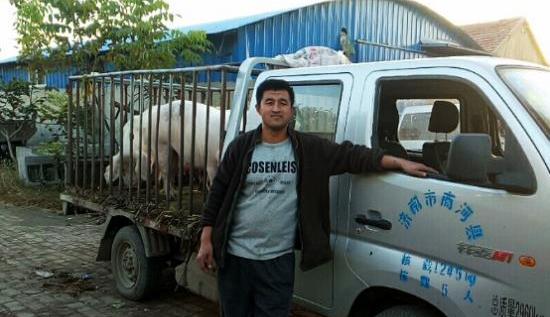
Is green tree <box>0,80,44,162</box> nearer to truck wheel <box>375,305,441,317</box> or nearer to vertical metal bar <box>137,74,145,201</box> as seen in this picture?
vertical metal bar <box>137,74,145,201</box>

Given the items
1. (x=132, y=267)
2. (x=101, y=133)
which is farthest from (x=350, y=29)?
(x=132, y=267)

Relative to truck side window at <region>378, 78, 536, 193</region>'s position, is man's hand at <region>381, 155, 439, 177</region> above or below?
below

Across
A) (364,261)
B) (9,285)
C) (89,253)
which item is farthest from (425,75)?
(89,253)

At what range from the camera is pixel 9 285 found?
215 inches

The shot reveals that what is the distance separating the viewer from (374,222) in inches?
111

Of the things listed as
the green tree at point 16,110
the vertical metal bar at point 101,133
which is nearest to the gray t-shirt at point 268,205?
the vertical metal bar at point 101,133

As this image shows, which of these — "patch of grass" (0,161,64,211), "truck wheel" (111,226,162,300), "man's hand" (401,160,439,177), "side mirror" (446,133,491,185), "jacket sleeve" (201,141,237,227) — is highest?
"side mirror" (446,133,491,185)

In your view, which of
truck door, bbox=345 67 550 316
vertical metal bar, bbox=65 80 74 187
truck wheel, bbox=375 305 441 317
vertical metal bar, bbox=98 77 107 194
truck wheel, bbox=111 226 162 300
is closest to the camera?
truck door, bbox=345 67 550 316

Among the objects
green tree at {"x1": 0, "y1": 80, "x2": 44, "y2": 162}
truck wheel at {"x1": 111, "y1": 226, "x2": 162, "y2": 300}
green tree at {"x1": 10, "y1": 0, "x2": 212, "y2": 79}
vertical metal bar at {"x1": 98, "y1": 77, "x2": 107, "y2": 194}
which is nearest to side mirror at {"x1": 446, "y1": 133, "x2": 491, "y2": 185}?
truck wheel at {"x1": 111, "y1": 226, "x2": 162, "y2": 300}

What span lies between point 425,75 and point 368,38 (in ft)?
38.6

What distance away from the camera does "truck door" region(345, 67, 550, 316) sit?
225 cm

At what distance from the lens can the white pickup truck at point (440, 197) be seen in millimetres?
2273

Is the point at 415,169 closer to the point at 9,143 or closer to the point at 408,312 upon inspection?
the point at 408,312

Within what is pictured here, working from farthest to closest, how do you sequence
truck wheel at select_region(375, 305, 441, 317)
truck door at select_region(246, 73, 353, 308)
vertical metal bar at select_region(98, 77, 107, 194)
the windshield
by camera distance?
vertical metal bar at select_region(98, 77, 107, 194) < truck door at select_region(246, 73, 353, 308) < truck wheel at select_region(375, 305, 441, 317) < the windshield
